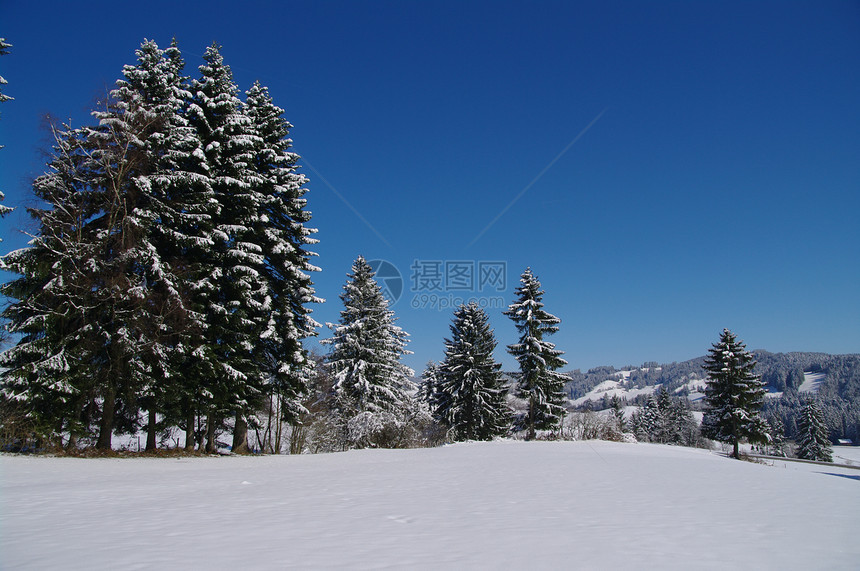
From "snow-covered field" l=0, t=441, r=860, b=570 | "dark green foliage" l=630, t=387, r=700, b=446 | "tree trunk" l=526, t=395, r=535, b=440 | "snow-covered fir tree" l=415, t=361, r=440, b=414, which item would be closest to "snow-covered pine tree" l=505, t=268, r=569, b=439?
"tree trunk" l=526, t=395, r=535, b=440

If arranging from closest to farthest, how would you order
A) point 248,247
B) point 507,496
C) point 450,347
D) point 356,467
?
point 507,496 → point 356,467 → point 248,247 → point 450,347

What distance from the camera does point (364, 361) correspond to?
26.9 meters

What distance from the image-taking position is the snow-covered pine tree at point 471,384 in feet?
111

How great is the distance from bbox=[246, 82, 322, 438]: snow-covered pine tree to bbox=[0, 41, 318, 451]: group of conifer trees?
126mm

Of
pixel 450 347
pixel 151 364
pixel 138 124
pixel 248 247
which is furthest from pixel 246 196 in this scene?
pixel 450 347

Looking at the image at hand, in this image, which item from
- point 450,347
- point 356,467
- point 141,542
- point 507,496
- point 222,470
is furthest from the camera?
point 450,347

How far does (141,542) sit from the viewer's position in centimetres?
442

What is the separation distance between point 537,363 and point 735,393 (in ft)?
59.2

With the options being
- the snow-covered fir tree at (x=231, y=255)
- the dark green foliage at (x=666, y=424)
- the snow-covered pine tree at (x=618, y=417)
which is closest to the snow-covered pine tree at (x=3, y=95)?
the snow-covered fir tree at (x=231, y=255)

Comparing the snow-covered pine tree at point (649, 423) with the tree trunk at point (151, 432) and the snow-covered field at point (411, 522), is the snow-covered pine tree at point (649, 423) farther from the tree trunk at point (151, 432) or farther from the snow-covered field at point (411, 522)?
the tree trunk at point (151, 432)

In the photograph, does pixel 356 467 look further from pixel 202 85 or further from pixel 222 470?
pixel 202 85

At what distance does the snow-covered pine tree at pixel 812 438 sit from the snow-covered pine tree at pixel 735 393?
101 feet

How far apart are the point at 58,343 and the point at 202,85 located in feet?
36.6

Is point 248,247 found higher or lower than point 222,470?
higher
